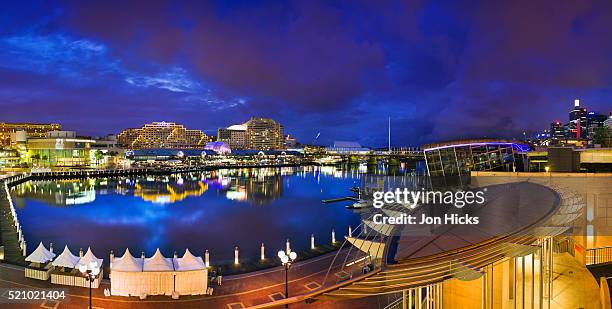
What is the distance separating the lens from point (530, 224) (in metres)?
6.91

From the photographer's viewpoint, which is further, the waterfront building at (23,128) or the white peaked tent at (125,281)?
the waterfront building at (23,128)

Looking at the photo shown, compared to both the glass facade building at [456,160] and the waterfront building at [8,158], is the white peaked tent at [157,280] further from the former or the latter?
the waterfront building at [8,158]

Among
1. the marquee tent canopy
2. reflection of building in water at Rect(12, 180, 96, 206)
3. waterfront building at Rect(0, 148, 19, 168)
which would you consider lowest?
reflection of building in water at Rect(12, 180, 96, 206)

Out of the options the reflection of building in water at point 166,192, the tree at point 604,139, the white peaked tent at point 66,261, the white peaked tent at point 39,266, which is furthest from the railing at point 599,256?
the reflection of building in water at point 166,192

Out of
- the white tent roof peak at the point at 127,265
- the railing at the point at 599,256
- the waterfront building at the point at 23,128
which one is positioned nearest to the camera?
the white tent roof peak at the point at 127,265

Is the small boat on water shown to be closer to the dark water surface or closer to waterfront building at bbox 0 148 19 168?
the dark water surface

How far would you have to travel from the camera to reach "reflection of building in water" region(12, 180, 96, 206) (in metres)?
43.1

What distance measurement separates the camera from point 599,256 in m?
12.6

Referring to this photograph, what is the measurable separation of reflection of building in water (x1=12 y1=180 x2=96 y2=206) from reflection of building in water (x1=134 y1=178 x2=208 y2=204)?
612cm

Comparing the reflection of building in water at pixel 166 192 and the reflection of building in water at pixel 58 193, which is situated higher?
the reflection of building in water at pixel 58 193

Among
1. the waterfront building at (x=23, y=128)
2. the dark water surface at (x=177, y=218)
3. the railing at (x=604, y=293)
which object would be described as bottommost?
the dark water surface at (x=177, y=218)

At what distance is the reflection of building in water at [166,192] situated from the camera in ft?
153

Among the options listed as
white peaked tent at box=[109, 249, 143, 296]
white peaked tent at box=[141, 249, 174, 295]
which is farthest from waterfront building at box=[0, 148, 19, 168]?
white peaked tent at box=[141, 249, 174, 295]

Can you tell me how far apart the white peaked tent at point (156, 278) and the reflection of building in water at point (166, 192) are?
34.3m
